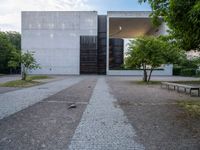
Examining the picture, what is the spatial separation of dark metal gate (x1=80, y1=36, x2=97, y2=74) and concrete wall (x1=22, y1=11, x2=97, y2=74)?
0.80 m

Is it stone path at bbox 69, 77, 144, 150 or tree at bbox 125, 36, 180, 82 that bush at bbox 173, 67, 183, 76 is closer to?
tree at bbox 125, 36, 180, 82

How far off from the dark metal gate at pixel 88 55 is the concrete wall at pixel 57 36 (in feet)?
2.63

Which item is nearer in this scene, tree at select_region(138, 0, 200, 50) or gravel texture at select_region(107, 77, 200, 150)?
gravel texture at select_region(107, 77, 200, 150)

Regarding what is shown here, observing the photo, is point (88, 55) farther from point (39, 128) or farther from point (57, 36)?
point (39, 128)

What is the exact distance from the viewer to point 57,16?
52531 mm

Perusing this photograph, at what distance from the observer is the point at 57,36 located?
52531 mm

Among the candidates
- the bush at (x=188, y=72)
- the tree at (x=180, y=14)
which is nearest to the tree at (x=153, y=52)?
the tree at (x=180, y=14)

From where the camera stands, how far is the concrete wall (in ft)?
171

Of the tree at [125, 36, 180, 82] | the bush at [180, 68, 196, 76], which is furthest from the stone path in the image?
the bush at [180, 68, 196, 76]

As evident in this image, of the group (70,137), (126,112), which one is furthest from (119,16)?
(70,137)

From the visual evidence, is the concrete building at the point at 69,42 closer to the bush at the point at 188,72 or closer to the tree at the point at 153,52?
the bush at the point at 188,72

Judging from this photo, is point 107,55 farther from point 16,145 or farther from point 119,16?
point 16,145

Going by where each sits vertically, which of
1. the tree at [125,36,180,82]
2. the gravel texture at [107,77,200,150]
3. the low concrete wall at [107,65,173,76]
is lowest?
the low concrete wall at [107,65,173,76]

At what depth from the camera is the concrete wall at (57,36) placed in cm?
5225
